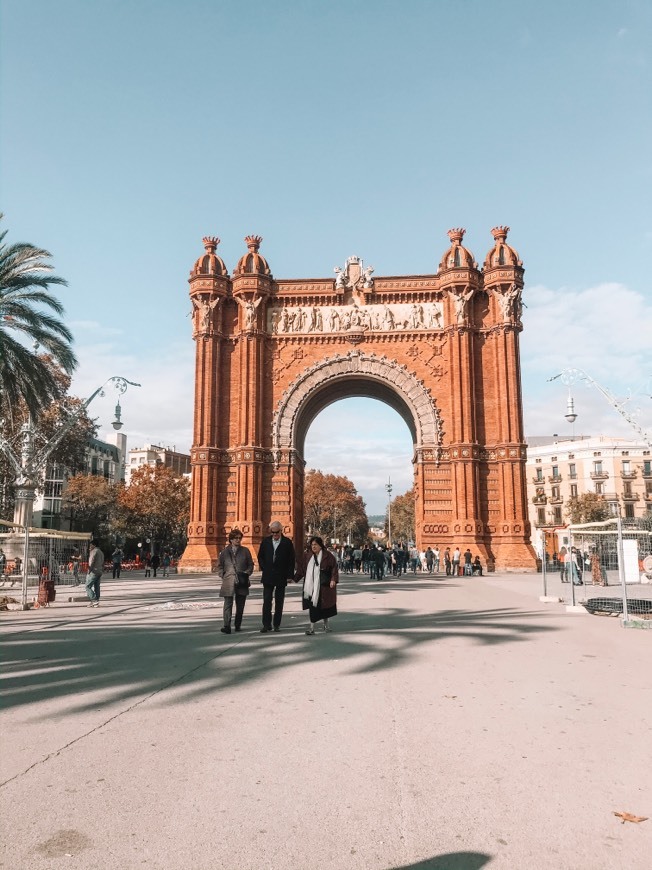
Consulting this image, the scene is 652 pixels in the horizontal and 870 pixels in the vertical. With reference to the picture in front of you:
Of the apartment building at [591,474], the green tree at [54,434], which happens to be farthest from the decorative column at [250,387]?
the apartment building at [591,474]

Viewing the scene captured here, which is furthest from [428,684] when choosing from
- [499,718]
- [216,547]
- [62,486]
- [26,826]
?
[62,486]

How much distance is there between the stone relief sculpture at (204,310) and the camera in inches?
1284

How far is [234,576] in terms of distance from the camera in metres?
10.6

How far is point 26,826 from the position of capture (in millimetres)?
3371

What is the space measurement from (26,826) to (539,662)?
6.11 meters

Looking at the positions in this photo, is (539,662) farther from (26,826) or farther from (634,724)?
(26,826)

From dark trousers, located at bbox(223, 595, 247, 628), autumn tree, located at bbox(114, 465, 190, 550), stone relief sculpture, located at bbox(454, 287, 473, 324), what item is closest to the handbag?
dark trousers, located at bbox(223, 595, 247, 628)

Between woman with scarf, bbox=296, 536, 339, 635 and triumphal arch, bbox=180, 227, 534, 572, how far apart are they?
796 inches

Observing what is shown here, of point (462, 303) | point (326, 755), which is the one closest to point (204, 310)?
point (462, 303)

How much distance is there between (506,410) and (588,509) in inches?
1317

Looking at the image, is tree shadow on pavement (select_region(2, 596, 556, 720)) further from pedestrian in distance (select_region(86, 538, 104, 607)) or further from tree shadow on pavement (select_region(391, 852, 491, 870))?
tree shadow on pavement (select_region(391, 852, 491, 870))

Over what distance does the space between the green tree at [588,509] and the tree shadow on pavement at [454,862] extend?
6004cm

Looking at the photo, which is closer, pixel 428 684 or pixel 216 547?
pixel 428 684

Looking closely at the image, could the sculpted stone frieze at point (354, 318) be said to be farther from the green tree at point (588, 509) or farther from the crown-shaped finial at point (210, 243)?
the green tree at point (588, 509)
